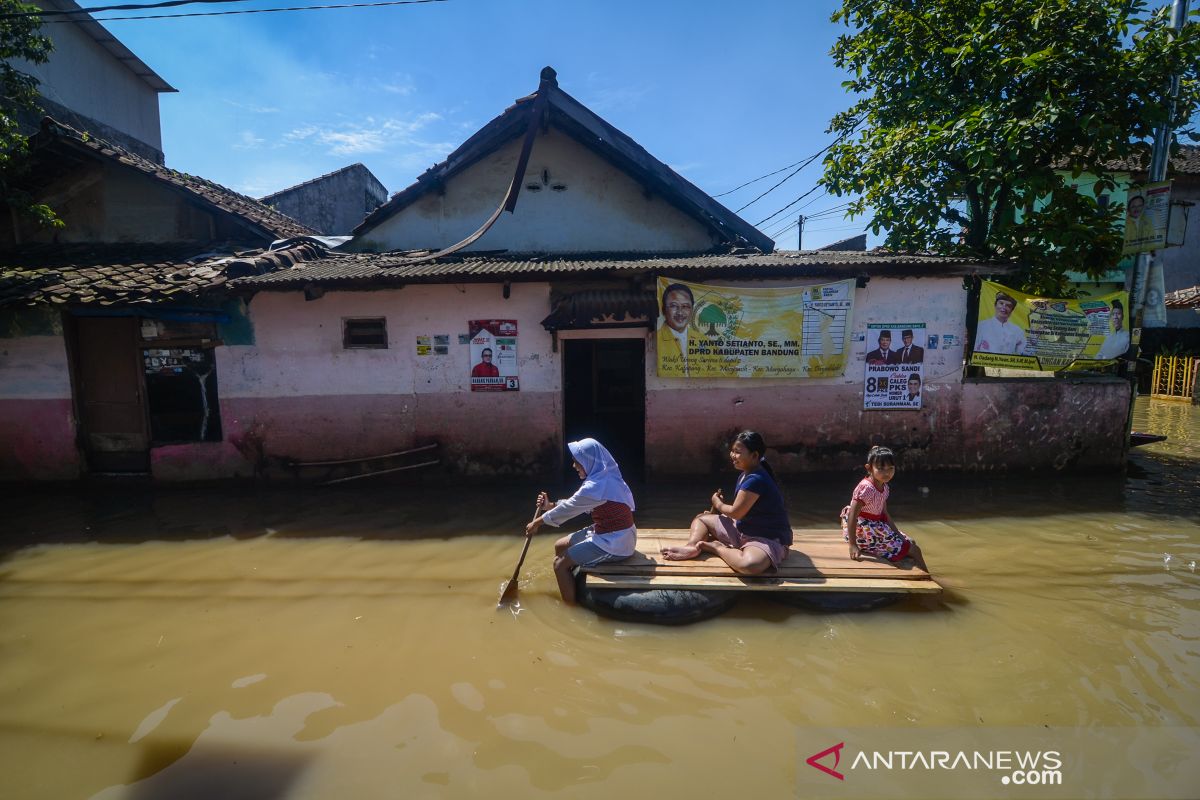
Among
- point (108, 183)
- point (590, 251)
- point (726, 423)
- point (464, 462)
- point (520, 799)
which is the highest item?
point (108, 183)

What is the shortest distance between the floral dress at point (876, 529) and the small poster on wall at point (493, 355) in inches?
196

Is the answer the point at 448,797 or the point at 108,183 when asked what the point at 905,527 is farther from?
the point at 108,183

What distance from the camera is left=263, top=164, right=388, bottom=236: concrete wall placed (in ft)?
60.1

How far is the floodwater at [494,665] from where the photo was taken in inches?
121

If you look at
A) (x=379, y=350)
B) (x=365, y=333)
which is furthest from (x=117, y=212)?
(x=379, y=350)

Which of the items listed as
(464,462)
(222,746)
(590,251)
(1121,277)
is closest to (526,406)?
(464,462)

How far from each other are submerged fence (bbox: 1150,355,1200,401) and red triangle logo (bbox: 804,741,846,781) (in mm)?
18717

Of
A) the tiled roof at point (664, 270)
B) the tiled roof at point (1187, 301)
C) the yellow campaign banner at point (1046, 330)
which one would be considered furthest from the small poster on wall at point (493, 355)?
the tiled roof at point (1187, 301)

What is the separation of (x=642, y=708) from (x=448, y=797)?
1.24 metres

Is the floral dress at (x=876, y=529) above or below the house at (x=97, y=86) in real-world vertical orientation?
below

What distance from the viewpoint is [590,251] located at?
10.2 m

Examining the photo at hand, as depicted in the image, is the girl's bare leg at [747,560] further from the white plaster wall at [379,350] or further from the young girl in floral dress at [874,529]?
the white plaster wall at [379,350]

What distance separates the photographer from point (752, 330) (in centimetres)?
770

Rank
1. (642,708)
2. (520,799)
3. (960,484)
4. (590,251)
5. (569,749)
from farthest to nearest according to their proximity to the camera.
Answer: (590,251)
(960,484)
(642,708)
(569,749)
(520,799)
